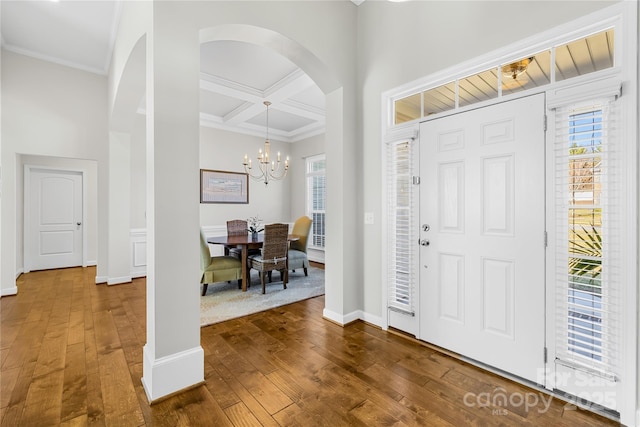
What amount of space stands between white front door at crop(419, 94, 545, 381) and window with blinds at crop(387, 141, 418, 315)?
0.10 metres

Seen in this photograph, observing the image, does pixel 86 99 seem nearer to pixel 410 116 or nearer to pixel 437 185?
pixel 410 116

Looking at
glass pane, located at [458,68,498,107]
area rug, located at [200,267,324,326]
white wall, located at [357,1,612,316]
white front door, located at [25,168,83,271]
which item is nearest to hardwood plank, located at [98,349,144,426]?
area rug, located at [200,267,324,326]

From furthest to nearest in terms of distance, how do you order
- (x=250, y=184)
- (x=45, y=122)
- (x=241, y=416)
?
1. (x=250, y=184)
2. (x=45, y=122)
3. (x=241, y=416)

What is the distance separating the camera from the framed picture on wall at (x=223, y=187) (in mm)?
5766

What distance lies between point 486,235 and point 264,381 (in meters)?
1.91

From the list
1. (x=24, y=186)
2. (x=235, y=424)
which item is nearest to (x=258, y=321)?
(x=235, y=424)

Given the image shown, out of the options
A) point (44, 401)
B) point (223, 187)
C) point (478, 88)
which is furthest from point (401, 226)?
point (223, 187)

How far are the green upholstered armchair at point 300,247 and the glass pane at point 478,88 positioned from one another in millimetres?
3293

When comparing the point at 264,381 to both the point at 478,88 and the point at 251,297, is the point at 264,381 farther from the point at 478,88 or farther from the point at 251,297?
the point at 478,88

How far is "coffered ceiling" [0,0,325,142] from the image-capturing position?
3.12 metres

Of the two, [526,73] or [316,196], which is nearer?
[526,73]

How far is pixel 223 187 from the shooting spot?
6.04 meters

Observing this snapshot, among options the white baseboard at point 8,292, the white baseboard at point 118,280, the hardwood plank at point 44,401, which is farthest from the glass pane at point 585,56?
the white baseboard at point 8,292

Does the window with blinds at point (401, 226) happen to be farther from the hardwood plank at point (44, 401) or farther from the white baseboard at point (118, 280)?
the white baseboard at point (118, 280)
